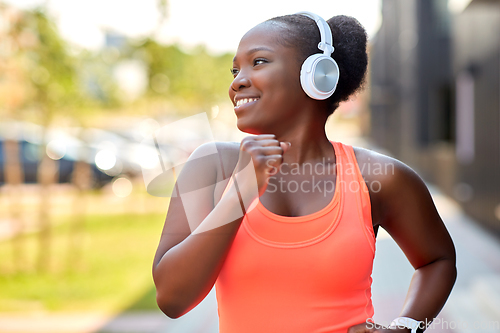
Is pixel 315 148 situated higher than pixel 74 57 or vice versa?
pixel 74 57

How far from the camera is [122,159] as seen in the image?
14.7 m

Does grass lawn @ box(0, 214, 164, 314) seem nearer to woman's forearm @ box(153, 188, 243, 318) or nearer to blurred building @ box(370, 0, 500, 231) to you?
woman's forearm @ box(153, 188, 243, 318)

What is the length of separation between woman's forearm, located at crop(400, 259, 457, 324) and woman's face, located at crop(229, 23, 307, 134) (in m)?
0.67

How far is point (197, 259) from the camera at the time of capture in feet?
4.19

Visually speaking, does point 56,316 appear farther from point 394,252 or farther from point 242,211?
point 394,252

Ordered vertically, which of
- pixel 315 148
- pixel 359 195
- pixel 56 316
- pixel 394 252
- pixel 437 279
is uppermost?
pixel 315 148

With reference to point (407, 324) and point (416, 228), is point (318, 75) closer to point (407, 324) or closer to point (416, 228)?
point (416, 228)

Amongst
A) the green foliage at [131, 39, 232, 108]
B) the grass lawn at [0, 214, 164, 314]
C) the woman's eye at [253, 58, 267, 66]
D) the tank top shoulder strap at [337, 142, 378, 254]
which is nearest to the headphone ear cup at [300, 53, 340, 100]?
the woman's eye at [253, 58, 267, 66]

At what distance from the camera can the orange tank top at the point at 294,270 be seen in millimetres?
1361

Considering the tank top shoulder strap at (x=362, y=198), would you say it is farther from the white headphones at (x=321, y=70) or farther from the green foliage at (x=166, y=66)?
the green foliage at (x=166, y=66)

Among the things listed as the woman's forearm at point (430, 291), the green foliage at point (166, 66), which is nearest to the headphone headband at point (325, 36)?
the woman's forearm at point (430, 291)

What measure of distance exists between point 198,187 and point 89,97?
202 inches

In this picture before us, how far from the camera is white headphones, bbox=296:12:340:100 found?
1.43 metres

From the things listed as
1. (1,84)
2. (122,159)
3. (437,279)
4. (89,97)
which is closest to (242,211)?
(437,279)
